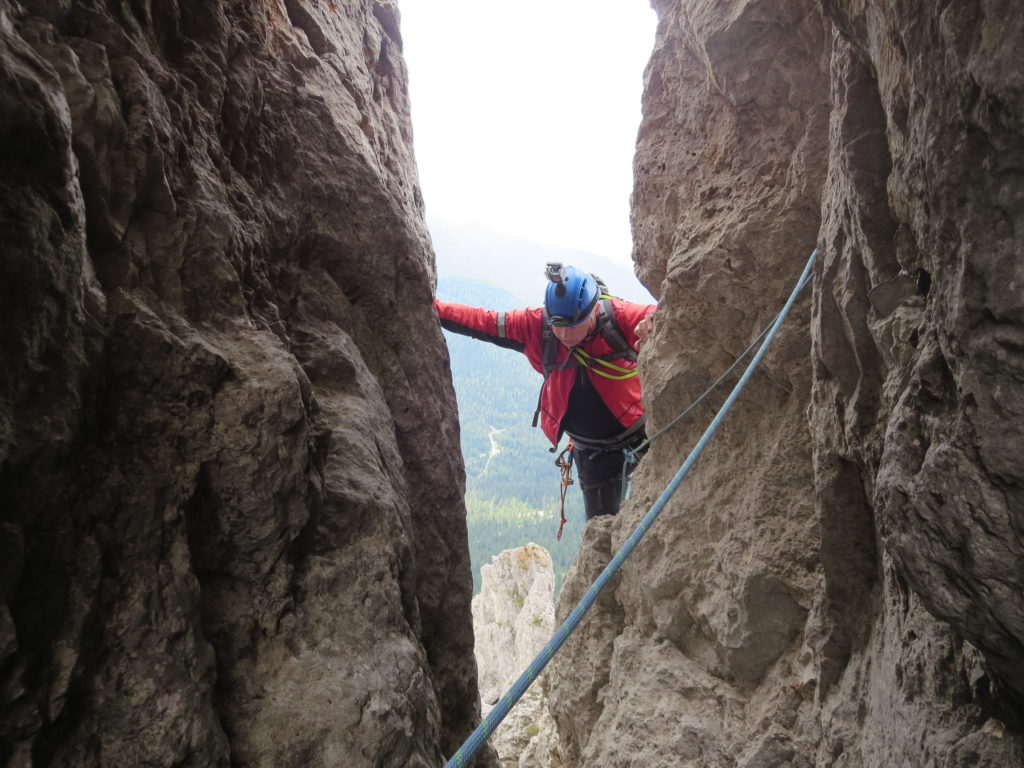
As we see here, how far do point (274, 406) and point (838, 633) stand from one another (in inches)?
97.9

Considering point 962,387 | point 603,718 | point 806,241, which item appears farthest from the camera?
point 603,718

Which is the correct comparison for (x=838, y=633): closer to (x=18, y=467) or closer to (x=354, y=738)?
(x=354, y=738)

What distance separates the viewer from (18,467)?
1.64 meters

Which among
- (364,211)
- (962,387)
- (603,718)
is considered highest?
(364,211)

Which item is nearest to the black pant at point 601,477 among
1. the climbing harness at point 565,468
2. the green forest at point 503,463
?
the climbing harness at point 565,468

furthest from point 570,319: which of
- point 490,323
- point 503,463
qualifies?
point 503,463

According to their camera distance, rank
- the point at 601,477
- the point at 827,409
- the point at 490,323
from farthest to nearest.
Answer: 1. the point at 601,477
2. the point at 490,323
3. the point at 827,409

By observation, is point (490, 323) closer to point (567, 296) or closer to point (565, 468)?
point (567, 296)

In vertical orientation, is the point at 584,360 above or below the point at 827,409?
below

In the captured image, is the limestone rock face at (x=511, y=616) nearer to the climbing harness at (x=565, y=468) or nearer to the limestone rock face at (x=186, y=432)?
the climbing harness at (x=565, y=468)

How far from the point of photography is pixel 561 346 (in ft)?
22.2

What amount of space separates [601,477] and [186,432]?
18.0 feet

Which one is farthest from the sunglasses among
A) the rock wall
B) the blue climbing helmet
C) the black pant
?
the black pant

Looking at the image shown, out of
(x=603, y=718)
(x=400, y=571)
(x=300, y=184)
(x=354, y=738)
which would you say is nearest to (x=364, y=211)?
(x=300, y=184)
